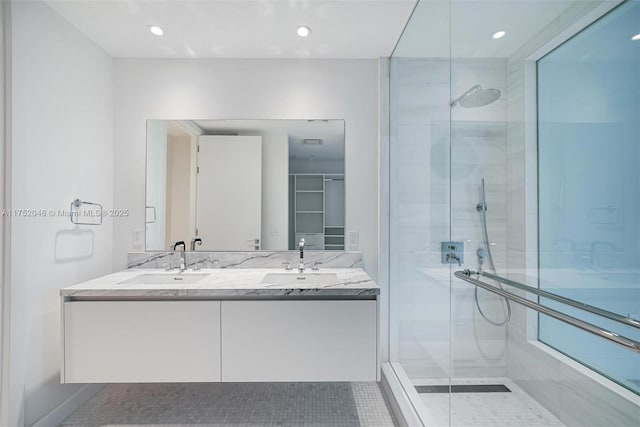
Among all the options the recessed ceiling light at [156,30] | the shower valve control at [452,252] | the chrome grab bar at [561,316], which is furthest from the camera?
Answer: the recessed ceiling light at [156,30]

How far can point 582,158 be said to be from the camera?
1195 mm

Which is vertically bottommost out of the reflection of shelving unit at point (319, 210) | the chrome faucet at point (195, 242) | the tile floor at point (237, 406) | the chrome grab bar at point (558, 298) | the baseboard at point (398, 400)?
the tile floor at point (237, 406)

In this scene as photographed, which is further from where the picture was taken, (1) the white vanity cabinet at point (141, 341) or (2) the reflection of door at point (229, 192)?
(2) the reflection of door at point (229, 192)

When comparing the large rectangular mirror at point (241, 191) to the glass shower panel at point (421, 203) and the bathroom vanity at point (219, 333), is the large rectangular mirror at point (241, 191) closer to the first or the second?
the glass shower panel at point (421, 203)

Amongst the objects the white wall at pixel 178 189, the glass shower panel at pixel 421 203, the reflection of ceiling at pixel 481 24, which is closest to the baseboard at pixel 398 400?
the glass shower panel at pixel 421 203

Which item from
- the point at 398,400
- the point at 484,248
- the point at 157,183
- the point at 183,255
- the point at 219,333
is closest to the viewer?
the point at 484,248

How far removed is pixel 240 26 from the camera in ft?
6.33

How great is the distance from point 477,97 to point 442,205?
516 millimetres

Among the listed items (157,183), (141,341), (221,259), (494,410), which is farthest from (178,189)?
(494,410)

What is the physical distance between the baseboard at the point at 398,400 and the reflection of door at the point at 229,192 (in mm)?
1207

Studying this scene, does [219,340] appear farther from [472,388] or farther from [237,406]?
[472,388]

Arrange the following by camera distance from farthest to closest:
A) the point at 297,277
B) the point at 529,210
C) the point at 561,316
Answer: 1. the point at 297,277
2. the point at 529,210
3. the point at 561,316

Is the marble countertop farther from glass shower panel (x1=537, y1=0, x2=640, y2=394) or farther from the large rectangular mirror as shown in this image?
glass shower panel (x1=537, y1=0, x2=640, y2=394)

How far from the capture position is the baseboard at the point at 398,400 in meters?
1.65
